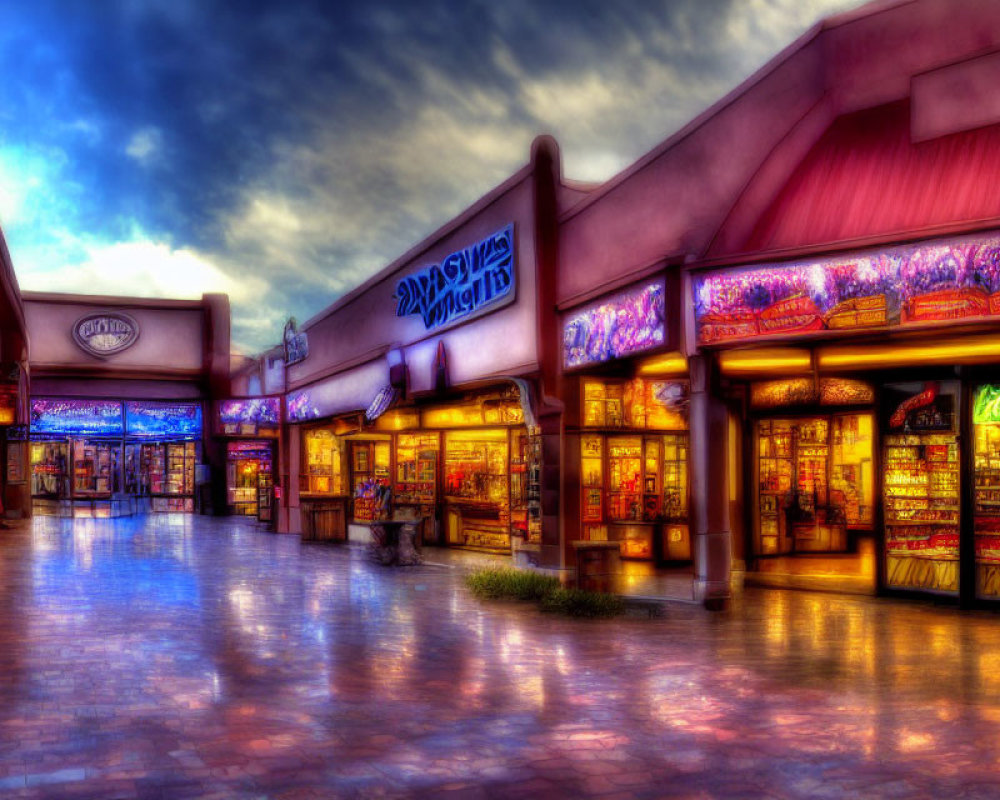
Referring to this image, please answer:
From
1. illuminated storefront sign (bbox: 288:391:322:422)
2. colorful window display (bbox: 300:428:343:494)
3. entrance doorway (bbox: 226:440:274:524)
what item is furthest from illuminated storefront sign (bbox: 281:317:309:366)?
entrance doorway (bbox: 226:440:274:524)

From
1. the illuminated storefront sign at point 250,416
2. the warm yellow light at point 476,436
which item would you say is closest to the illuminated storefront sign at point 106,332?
the illuminated storefront sign at point 250,416

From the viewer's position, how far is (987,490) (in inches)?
470

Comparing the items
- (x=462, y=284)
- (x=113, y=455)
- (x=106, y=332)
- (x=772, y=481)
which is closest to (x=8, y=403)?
(x=113, y=455)

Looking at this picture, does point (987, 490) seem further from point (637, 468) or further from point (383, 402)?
point (383, 402)

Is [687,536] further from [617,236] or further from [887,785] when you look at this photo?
[887,785]

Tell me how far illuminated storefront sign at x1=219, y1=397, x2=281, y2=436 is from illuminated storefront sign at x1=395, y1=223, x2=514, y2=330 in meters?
Answer: 9.24

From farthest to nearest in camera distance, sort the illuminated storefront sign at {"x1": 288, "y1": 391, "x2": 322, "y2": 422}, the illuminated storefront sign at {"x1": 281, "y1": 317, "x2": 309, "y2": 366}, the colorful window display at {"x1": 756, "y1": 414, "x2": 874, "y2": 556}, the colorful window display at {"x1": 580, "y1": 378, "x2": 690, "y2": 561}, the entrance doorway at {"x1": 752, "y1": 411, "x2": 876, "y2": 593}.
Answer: the illuminated storefront sign at {"x1": 281, "y1": 317, "x2": 309, "y2": 366} → the illuminated storefront sign at {"x1": 288, "y1": 391, "x2": 322, "y2": 422} → the colorful window display at {"x1": 580, "y1": 378, "x2": 690, "y2": 561} → the colorful window display at {"x1": 756, "y1": 414, "x2": 874, "y2": 556} → the entrance doorway at {"x1": 752, "y1": 411, "x2": 876, "y2": 593}

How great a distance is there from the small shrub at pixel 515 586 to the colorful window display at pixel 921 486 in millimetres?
4708

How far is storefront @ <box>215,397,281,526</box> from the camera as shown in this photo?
29.3 meters

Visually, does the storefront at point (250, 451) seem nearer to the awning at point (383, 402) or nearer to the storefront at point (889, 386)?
the awning at point (383, 402)

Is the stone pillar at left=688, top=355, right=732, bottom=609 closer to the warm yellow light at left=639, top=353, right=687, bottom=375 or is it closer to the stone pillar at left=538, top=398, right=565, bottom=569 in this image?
the warm yellow light at left=639, top=353, right=687, bottom=375

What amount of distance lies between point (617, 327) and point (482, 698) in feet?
22.1

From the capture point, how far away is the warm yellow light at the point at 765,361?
12750mm

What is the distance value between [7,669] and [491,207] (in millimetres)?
11477
